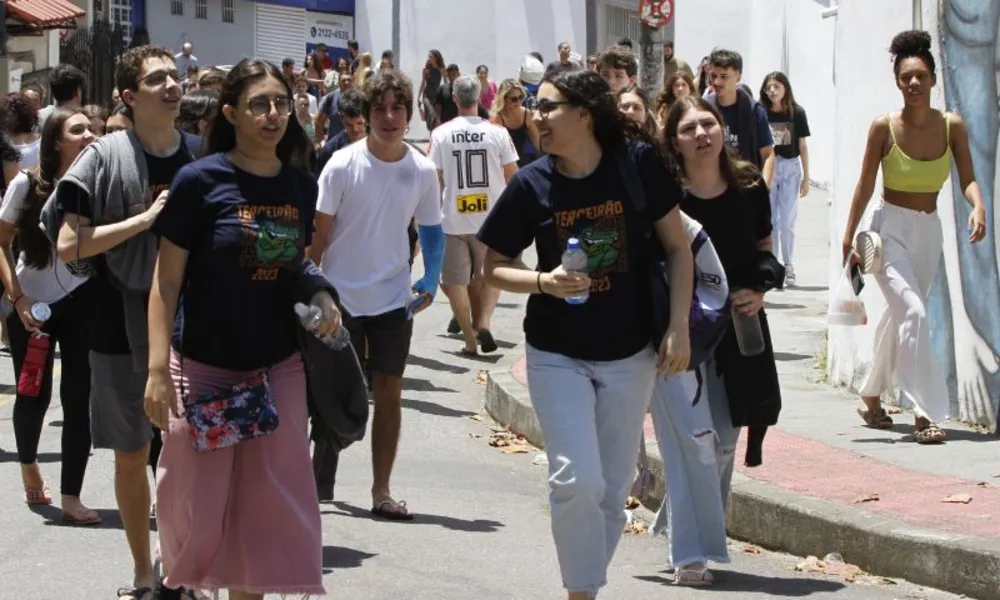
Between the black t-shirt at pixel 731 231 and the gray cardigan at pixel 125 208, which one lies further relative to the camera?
the black t-shirt at pixel 731 231

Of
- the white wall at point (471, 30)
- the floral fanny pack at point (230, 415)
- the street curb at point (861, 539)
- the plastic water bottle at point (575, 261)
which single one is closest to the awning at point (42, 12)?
the white wall at point (471, 30)

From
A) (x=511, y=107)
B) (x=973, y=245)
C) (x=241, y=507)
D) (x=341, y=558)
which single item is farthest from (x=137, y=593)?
(x=511, y=107)

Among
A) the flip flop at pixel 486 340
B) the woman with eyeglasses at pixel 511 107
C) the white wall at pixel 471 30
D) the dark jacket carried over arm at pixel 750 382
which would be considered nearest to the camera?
the dark jacket carried over arm at pixel 750 382

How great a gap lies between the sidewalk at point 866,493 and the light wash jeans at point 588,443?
157cm

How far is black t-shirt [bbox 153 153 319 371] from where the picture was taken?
225 inches

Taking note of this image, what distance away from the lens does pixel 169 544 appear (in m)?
5.87

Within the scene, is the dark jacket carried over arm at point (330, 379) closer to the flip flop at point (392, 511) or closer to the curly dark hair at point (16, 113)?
the flip flop at point (392, 511)

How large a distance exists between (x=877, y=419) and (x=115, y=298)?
4.80m

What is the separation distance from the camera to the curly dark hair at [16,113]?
11.4 metres

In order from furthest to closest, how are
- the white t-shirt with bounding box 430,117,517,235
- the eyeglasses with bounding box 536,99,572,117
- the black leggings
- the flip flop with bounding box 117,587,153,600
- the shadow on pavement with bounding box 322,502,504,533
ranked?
the white t-shirt with bounding box 430,117,517,235 → the shadow on pavement with bounding box 322,502,504,533 → the black leggings → the flip flop with bounding box 117,587,153,600 → the eyeglasses with bounding box 536,99,572,117

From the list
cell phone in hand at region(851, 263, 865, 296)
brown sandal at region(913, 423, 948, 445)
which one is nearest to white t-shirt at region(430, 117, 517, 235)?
cell phone in hand at region(851, 263, 865, 296)

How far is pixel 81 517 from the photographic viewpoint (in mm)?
8148

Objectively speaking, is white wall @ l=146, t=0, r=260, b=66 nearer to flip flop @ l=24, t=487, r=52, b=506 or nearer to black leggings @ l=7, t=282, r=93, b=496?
flip flop @ l=24, t=487, r=52, b=506

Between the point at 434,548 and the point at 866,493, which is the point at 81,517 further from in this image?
the point at 866,493
